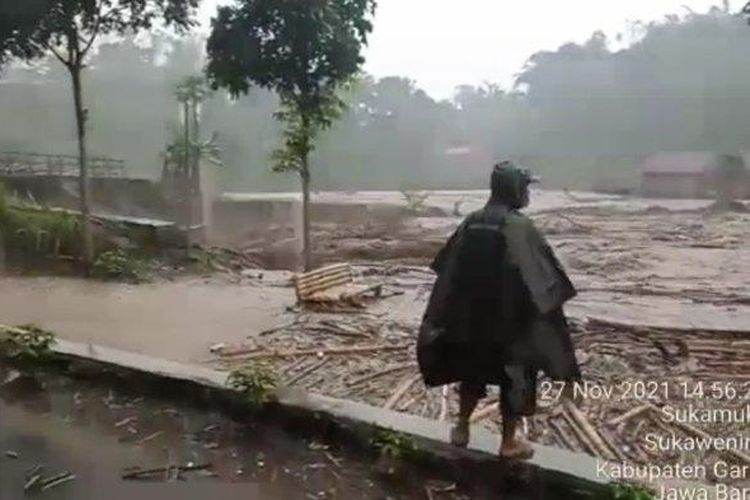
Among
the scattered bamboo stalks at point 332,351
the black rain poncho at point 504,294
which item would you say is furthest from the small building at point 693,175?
the black rain poncho at point 504,294

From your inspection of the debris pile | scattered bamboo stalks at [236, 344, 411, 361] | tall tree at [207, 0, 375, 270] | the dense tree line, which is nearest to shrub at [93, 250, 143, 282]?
tall tree at [207, 0, 375, 270]

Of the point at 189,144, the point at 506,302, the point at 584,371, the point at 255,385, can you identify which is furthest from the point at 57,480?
the point at 189,144

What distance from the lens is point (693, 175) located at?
14.3ft

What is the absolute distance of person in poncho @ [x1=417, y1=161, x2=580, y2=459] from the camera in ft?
5.45

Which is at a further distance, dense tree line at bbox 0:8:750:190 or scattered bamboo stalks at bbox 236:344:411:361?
dense tree line at bbox 0:8:750:190

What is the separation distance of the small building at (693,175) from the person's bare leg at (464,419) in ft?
8.28

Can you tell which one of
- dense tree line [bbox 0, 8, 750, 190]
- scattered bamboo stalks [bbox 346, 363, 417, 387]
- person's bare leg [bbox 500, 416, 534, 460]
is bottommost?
scattered bamboo stalks [bbox 346, 363, 417, 387]

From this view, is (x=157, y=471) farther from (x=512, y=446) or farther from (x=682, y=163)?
(x=682, y=163)

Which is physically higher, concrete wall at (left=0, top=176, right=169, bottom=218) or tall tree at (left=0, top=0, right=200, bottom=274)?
tall tree at (left=0, top=0, right=200, bottom=274)

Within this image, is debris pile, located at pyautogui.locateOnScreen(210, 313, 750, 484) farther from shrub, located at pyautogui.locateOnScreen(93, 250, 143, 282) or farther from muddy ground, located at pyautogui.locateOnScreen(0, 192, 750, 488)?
shrub, located at pyautogui.locateOnScreen(93, 250, 143, 282)

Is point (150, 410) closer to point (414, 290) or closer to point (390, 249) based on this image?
point (414, 290)

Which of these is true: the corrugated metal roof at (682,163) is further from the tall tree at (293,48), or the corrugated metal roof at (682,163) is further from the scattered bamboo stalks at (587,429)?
the scattered bamboo stalks at (587,429)

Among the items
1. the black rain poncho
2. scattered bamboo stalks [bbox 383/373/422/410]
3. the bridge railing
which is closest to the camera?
the black rain poncho

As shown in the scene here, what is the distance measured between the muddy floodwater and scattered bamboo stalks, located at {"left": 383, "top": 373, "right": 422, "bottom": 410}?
477mm
